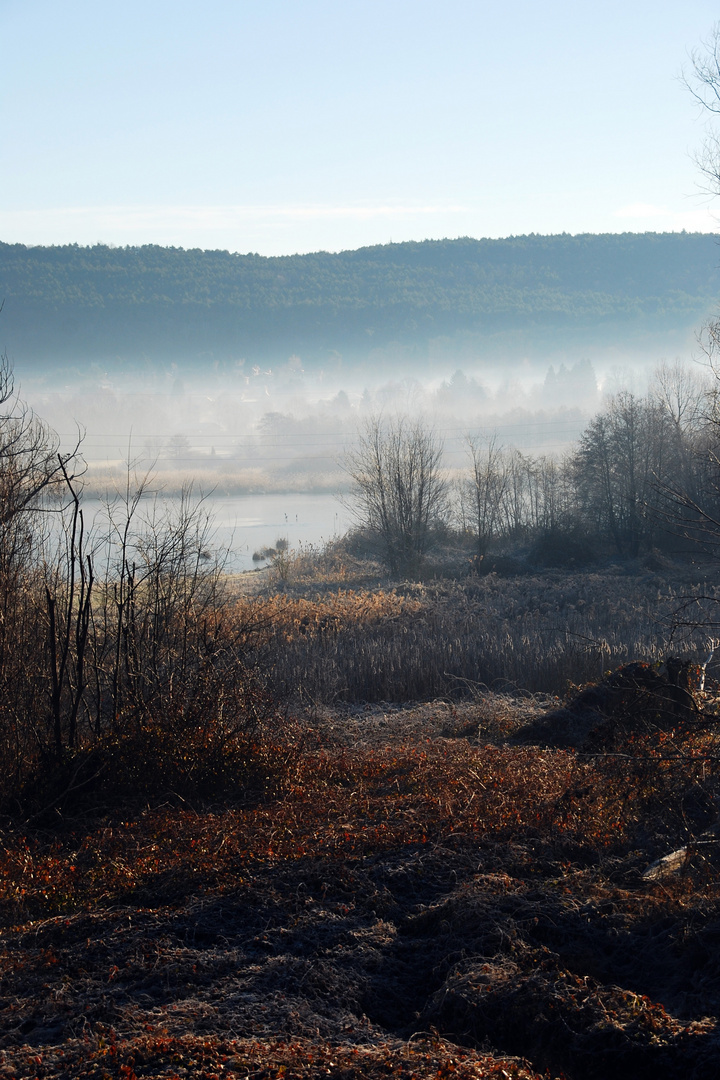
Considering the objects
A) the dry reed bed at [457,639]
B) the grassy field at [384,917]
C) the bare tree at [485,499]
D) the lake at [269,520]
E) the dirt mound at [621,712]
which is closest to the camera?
the grassy field at [384,917]

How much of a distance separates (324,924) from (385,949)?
42 centimetres

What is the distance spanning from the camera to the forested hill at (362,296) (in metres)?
167

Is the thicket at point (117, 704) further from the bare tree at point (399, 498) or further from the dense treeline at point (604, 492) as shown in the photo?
the bare tree at point (399, 498)

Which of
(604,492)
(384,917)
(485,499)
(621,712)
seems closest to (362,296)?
(485,499)

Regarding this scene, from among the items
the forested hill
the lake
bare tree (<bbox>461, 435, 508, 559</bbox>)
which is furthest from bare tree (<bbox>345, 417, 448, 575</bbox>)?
the forested hill

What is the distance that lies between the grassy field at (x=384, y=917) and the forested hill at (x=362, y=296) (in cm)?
16722

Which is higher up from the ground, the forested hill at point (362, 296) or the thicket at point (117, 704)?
the forested hill at point (362, 296)

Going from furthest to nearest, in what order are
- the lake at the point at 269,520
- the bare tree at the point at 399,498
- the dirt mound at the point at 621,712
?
the lake at the point at 269,520, the bare tree at the point at 399,498, the dirt mound at the point at 621,712

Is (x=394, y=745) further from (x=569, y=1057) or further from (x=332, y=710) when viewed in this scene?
(x=569, y=1057)

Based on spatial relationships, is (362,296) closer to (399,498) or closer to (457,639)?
(399,498)

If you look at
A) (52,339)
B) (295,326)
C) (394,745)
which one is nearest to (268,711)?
(394,745)

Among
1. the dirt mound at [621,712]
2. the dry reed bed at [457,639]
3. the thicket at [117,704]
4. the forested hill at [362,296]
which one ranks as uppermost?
the forested hill at [362,296]

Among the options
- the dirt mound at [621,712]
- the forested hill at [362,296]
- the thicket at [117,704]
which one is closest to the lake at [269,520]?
the dirt mound at [621,712]

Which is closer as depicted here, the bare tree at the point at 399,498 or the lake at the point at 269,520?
the bare tree at the point at 399,498
